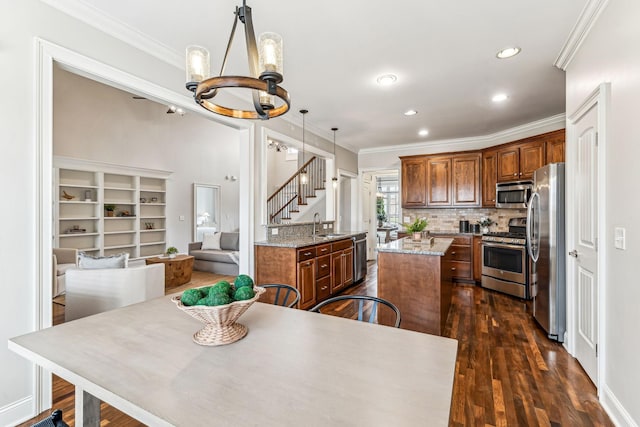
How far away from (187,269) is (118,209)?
2495 millimetres

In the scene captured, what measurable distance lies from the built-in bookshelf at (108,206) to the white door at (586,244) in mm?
7298

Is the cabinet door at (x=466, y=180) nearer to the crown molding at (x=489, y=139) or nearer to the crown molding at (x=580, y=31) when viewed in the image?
the crown molding at (x=489, y=139)

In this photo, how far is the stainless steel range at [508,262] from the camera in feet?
14.3

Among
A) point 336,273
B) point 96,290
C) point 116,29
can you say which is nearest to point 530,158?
point 336,273

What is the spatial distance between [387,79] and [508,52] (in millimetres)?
1100

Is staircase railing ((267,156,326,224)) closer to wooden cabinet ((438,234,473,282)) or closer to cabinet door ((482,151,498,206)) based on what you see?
wooden cabinet ((438,234,473,282))

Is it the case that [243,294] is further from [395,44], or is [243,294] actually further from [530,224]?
[530,224]

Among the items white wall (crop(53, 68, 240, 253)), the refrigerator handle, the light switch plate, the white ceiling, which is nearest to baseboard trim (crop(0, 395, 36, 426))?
the white ceiling

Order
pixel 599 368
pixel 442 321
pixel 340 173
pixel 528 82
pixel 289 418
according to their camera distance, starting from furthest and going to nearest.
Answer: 1. pixel 340 173
2. pixel 528 82
3. pixel 442 321
4. pixel 599 368
5. pixel 289 418

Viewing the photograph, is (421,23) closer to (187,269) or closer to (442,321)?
(442,321)

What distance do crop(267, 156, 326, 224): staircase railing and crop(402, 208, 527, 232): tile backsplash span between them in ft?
7.72

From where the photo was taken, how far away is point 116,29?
7.47 feet

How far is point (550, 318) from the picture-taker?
3.03 metres

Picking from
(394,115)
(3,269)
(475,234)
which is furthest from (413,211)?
(3,269)
